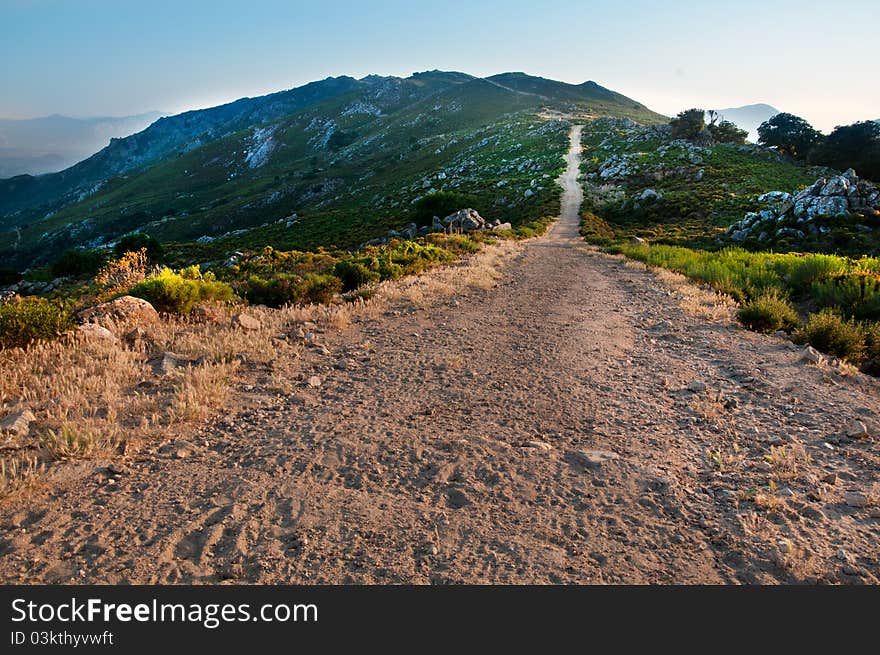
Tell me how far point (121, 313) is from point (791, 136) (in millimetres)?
84564

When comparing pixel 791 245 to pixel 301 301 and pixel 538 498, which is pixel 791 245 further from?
pixel 538 498

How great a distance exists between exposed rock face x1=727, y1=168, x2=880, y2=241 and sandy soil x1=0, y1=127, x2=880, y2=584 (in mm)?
26535

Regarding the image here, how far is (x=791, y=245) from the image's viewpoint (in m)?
25.4

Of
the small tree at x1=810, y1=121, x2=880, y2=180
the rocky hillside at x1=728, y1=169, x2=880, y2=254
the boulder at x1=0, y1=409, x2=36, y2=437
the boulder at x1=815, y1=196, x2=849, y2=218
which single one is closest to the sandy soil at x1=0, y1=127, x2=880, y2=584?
the boulder at x1=0, y1=409, x2=36, y2=437

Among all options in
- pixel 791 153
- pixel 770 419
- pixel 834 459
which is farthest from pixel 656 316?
pixel 791 153

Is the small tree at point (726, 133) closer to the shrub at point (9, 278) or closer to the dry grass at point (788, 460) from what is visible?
the dry grass at point (788, 460)

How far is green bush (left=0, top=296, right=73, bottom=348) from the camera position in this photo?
596cm

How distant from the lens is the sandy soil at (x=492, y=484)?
280 centimetres

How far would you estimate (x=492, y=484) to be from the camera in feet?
12.2

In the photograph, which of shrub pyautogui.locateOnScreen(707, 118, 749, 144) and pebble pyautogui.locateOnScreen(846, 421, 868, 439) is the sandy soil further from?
shrub pyautogui.locateOnScreen(707, 118, 749, 144)

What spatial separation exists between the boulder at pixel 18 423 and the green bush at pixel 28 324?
243 cm

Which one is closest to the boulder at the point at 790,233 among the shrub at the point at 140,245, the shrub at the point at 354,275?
the shrub at the point at 354,275

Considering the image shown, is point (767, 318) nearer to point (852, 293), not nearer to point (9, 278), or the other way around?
point (852, 293)
